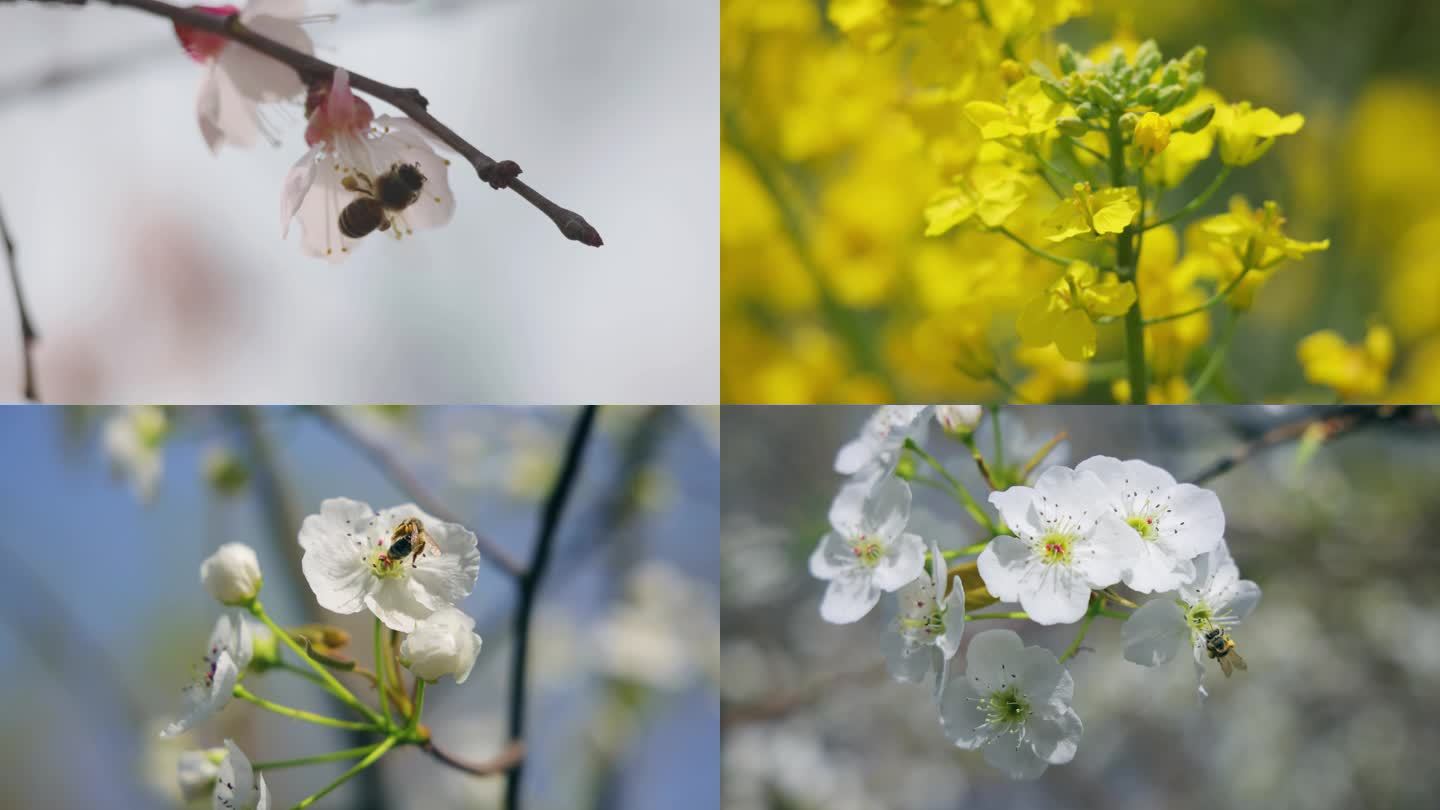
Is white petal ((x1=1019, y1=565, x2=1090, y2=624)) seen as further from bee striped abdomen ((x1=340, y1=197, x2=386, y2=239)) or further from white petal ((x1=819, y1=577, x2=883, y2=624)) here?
bee striped abdomen ((x1=340, y1=197, x2=386, y2=239))

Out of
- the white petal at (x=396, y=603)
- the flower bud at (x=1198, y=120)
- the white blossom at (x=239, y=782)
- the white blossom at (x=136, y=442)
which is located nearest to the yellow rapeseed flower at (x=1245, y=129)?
the flower bud at (x=1198, y=120)

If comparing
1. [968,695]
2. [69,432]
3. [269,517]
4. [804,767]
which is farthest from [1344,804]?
[69,432]

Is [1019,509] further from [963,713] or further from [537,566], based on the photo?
[537,566]

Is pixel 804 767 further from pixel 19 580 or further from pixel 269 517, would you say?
pixel 19 580

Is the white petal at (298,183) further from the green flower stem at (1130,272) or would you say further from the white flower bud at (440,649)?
the green flower stem at (1130,272)

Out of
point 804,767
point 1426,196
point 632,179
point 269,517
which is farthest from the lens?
point 1426,196

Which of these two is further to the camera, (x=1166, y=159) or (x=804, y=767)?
(x=804, y=767)
